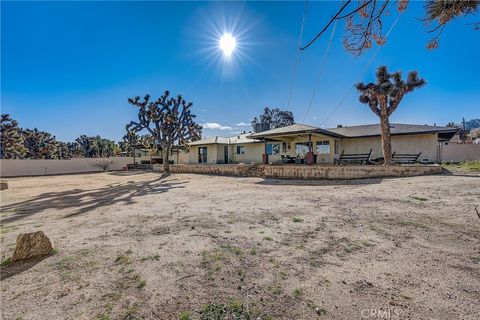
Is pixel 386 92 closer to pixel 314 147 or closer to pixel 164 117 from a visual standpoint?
pixel 314 147

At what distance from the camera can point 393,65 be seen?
13633 millimetres

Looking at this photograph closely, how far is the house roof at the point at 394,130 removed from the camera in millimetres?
16275

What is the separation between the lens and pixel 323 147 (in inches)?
750

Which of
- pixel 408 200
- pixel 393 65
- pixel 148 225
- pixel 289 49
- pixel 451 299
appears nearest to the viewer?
pixel 451 299

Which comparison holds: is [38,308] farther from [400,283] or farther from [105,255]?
[400,283]

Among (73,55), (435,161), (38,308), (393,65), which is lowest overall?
(38,308)

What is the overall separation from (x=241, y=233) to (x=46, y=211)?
723 cm

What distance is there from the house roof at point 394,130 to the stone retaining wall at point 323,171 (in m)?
6.23

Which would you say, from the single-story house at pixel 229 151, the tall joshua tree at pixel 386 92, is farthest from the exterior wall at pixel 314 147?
the tall joshua tree at pixel 386 92

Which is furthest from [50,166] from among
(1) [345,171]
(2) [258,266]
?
(2) [258,266]

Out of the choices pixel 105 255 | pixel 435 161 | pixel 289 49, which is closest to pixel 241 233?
pixel 105 255

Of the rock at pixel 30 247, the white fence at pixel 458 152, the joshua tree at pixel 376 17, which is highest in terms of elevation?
the joshua tree at pixel 376 17

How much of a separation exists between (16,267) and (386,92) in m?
16.1

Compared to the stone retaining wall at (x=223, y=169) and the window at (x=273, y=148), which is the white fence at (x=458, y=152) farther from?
the stone retaining wall at (x=223, y=169)
